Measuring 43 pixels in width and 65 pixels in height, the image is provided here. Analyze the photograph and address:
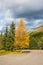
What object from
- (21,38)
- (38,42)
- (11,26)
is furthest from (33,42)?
(21,38)

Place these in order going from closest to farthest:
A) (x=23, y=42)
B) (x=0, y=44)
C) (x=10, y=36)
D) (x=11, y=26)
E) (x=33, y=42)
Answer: (x=23, y=42) → (x=10, y=36) → (x=11, y=26) → (x=0, y=44) → (x=33, y=42)

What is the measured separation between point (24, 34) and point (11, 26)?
30.3ft

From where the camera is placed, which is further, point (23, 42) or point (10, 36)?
point (10, 36)

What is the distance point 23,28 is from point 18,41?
175 inches

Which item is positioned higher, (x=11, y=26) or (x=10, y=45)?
(x=11, y=26)

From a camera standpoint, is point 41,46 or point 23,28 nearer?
point 23,28

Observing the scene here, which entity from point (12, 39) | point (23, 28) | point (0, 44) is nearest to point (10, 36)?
point (12, 39)

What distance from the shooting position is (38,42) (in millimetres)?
109062

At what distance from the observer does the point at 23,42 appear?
206 feet

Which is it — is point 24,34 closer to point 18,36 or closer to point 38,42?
point 18,36

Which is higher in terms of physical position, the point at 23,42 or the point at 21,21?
the point at 21,21

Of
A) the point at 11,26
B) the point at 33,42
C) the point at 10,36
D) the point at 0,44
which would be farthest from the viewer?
the point at 33,42

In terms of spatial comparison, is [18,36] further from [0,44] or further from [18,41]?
[0,44]

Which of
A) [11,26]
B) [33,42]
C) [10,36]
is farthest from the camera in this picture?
[33,42]
